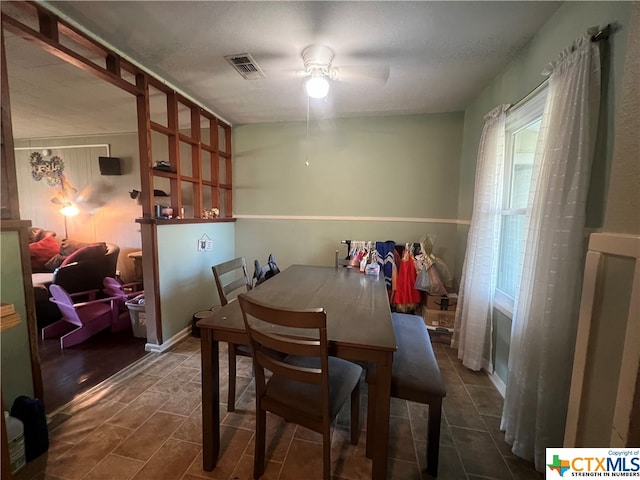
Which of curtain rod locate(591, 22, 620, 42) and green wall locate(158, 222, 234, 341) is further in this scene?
green wall locate(158, 222, 234, 341)

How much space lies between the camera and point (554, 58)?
1441 millimetres

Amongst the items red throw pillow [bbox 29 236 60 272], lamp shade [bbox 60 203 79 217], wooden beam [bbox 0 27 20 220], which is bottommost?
red throw pillow [bbox 29 236 60 272]

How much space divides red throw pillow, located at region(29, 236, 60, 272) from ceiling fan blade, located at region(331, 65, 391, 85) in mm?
4433

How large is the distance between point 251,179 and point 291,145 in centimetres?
69

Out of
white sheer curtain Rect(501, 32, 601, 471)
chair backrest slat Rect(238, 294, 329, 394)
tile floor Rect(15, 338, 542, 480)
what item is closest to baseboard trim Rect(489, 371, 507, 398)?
tile floor Rect(15, 338, 542, 480)

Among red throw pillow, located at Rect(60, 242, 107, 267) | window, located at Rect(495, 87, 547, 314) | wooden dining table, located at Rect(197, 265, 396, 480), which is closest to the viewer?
wooden dining table, located at Rect(197, 265, 396, 480)

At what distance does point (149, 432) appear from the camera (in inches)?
58.9

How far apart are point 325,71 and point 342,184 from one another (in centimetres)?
144

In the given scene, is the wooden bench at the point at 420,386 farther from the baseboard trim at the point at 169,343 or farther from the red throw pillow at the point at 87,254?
the red throw pillow at the point at 87,254

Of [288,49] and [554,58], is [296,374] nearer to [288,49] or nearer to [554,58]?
[288,49]

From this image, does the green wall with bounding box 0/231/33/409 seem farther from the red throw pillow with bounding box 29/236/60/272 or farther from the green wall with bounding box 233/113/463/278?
the red throw pillow with bounding box 29/236/60/272

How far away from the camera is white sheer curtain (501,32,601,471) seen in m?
1.15

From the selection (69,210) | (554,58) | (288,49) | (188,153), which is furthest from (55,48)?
(69,210)

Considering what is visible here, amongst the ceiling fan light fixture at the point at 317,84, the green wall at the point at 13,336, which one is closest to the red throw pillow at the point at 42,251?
the green wall at the point at 13,336
